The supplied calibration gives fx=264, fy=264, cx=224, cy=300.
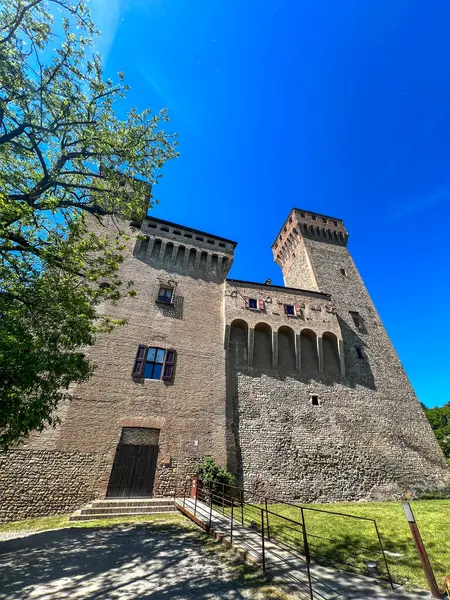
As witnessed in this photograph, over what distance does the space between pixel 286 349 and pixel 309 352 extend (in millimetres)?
1582

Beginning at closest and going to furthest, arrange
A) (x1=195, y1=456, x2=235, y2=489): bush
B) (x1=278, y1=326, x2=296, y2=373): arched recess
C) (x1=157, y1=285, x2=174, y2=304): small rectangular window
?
1. (x1=195, y1=456, x2=235, y2=489): bush
2. (x1=157, y1=285, x2=174, y2=304): small rectangular window
3. (x1=278, y1=326, x2=296, y2=373): arched recess

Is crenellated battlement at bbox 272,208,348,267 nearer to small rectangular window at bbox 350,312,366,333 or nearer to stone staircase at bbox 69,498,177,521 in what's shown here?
small rectangular window at bbox 350,312,366,333

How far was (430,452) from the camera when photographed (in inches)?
609

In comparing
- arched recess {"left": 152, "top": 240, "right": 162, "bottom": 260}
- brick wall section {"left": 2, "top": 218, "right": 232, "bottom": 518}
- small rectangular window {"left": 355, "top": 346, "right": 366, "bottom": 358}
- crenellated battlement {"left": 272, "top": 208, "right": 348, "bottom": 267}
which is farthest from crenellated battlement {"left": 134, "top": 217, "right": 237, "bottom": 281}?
small rectangular window {"left": 355, "top": 346, "right": 366, "bottom": 358}

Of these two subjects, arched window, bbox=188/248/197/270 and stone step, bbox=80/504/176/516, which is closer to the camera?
stone step, bbox=80/504/176/516

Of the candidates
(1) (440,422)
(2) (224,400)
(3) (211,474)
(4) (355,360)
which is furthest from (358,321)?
(1) (440,422)

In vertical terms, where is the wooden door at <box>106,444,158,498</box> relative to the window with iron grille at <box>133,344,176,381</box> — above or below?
below

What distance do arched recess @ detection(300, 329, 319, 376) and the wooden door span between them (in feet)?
31.2

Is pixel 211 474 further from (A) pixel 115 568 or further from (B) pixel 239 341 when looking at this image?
(B) pixel 239 341

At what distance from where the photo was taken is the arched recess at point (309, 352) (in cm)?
1603

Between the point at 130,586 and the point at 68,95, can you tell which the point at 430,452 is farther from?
the point at 68,95

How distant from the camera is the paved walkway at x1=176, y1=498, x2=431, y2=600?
159 inches

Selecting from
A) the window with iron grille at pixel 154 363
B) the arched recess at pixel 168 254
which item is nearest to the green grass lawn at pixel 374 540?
the window with iron grille at pixel 154 363

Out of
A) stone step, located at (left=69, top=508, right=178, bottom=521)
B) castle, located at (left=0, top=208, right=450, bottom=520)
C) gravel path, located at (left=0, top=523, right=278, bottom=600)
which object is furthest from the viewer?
castle, located at (left=0, top=208, right=450, bottom=520)
